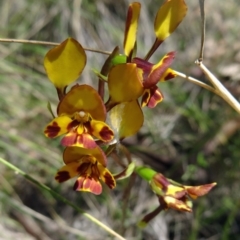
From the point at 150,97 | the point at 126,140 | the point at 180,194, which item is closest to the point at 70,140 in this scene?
the point at 150,97

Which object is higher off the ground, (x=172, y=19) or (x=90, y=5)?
(x=90, y=5)

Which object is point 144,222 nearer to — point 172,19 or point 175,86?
point 172,19

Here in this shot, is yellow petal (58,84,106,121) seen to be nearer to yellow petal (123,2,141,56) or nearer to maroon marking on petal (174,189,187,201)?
yellow petal (123,2,141,56)

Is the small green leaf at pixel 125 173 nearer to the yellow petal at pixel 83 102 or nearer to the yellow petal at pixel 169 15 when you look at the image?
the yellow petal at pixel 83 102

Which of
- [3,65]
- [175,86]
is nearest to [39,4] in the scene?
[3,65]

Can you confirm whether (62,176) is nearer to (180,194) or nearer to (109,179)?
(109,179)

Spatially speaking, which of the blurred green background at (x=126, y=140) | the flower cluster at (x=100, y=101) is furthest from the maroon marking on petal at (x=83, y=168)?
the blurred green background at (x=126, y=140)
